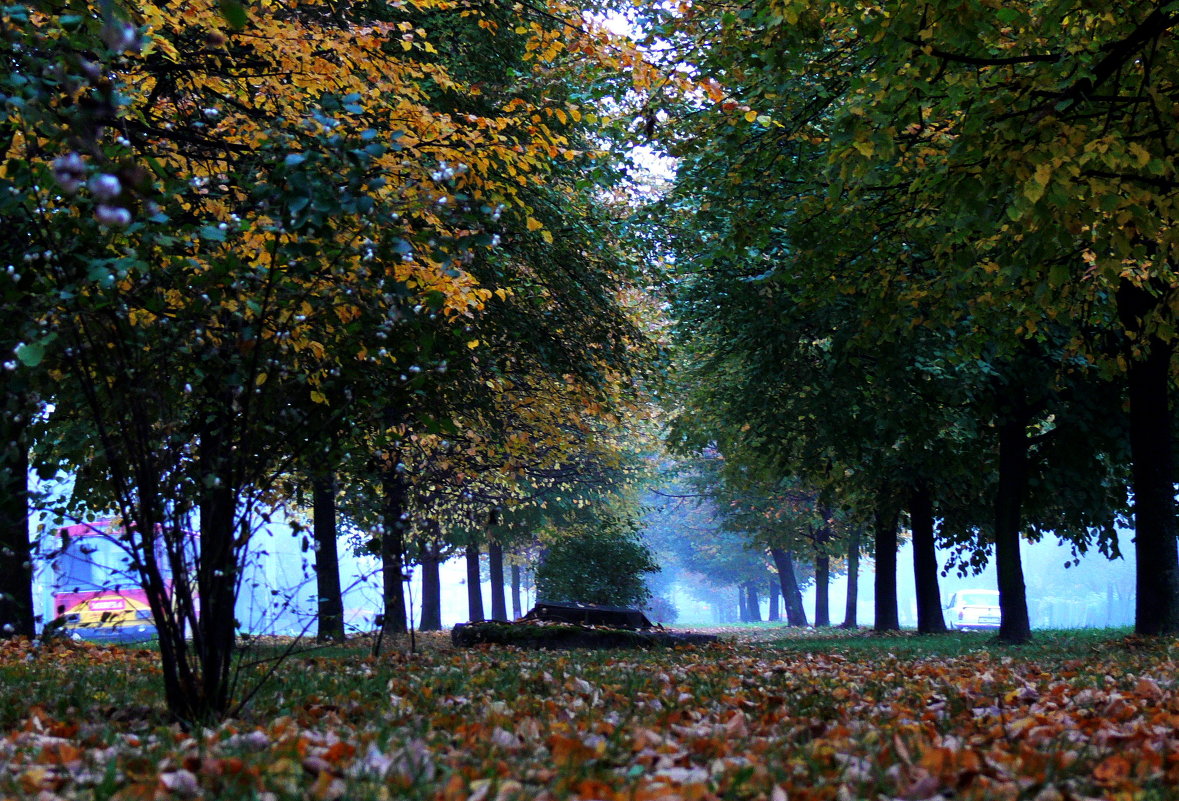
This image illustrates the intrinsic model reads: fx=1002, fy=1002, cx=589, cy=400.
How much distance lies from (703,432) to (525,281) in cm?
842

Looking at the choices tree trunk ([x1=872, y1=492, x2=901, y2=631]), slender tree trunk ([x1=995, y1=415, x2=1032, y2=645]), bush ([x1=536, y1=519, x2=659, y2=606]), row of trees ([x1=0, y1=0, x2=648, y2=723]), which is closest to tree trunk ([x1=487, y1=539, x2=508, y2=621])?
bush ([x1=536, y1=519, x2=659, y2=606])

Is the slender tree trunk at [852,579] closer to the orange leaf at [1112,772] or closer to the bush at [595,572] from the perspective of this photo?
the bush at [595,572]

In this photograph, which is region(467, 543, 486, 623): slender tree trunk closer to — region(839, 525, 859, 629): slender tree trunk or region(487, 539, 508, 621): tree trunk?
region(487, 539, 508, 621): tree trunk

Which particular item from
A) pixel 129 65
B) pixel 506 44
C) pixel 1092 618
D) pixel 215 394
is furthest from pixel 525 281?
pixel 1092 618

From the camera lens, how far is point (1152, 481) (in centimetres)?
1266

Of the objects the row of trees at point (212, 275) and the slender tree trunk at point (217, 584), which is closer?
the row of trees at point (212, 275)

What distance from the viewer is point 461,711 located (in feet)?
16.6

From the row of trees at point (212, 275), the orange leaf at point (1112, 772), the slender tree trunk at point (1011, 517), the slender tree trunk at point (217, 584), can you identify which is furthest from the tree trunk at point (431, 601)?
the orange leaf at point (1112, 772)

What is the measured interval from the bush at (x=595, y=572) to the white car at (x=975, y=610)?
906 inches

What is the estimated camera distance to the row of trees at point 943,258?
297 inches

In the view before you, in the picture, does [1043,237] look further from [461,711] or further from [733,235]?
[461,711]

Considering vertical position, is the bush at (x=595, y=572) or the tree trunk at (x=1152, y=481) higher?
the tree trunk at (x=1152, y=481)

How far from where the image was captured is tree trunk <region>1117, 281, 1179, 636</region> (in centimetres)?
1261

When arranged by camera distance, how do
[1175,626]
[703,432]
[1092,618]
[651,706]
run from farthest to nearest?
1. [1092,618]
2. [703,432]
3. [1175,626]
4. [651,706]
